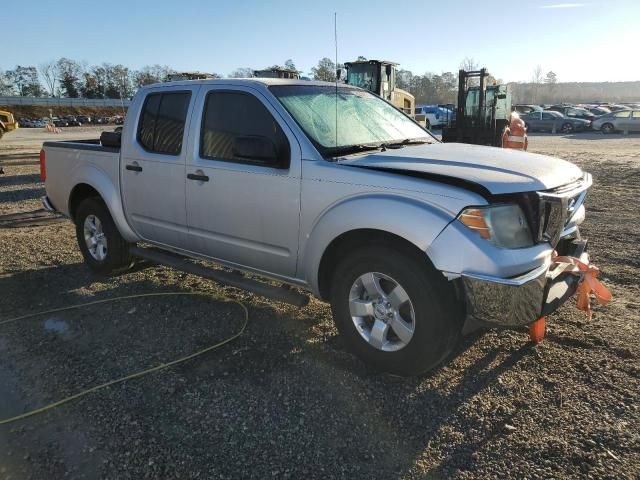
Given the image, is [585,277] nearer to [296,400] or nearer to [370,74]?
[296,400]

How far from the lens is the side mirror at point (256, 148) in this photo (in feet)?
11.8

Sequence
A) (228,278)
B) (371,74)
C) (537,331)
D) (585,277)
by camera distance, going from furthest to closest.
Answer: (371,74)
(228,278)
(537,331)
(585,277)

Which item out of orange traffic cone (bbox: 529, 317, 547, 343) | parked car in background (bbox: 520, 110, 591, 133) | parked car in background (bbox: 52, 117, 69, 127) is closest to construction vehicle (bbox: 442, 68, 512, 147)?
orange traffic cone (bbox: 529, 317, 547, 343)

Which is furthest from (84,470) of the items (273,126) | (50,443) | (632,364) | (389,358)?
(632,364)

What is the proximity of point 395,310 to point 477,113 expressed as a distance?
1504 cm

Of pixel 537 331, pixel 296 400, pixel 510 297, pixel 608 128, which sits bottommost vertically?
pixel 296 400

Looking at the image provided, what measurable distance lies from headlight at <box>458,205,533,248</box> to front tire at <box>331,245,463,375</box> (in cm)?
36

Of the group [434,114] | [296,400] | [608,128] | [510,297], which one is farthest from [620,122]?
[296,400]

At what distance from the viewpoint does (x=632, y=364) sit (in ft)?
11.5

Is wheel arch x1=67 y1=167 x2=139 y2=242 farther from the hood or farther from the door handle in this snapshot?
the hood

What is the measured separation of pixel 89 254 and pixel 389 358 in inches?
151

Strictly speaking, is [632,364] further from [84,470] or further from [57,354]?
[57,354]

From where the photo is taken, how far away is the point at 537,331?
12.4 feet

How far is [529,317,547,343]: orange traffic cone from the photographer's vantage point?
12.3ft
